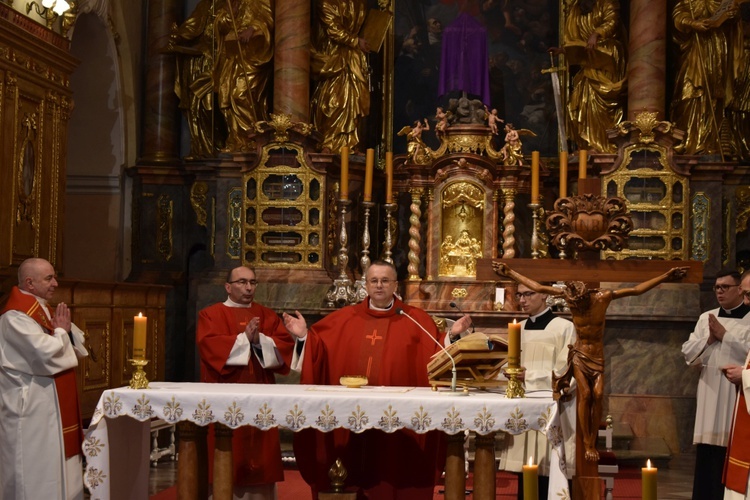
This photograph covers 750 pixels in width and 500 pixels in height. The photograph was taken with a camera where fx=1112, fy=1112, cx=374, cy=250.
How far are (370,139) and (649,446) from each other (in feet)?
16.0

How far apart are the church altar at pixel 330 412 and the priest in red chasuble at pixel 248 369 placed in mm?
996

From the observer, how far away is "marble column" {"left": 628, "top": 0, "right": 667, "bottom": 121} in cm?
1192

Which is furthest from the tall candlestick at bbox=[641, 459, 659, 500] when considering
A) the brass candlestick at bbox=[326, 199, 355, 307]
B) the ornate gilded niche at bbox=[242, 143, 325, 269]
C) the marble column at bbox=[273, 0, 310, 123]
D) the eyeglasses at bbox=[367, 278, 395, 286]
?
the marble column at bbox=[273, 0, 310, 123]

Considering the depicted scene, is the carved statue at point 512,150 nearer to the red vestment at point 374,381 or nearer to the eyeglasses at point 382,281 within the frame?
the red vestment at point 374,381

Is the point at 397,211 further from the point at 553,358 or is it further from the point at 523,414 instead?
the point at 523,414

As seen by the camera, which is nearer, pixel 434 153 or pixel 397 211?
pixel 434 153

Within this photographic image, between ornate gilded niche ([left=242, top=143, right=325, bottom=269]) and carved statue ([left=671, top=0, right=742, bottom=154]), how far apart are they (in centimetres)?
400

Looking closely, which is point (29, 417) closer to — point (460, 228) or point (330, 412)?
point (330, 412)

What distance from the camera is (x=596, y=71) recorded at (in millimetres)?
12438

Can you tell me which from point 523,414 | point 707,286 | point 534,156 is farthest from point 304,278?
point 523,414

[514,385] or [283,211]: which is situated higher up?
[283,211]

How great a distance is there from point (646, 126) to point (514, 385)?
6.38m

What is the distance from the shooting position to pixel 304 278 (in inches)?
455

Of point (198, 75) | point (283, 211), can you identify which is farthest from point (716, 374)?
point (198, 75)
